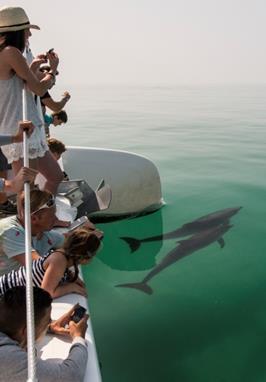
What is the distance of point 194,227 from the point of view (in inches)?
289

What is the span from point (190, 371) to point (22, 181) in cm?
218

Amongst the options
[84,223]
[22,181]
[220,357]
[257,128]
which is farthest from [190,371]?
[257,128]

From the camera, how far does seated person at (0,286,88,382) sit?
2156 mm

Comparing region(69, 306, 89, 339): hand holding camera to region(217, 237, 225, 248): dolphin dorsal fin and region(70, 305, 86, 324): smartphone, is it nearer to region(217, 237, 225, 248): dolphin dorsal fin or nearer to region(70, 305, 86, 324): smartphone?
region(70, 305, 86, 324): smartphone

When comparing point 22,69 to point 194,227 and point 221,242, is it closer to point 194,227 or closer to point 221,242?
point 221,242

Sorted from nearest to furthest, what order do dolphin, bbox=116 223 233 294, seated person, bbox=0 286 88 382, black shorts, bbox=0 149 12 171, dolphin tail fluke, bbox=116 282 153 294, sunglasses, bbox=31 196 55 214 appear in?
seated person, bbox=0 286 88 382
sunglasses, bbox=31 196 55 214
black shorts, bbox=0 149 12 171
dolphin tail fluke, bbox=116 282 153 294
dolphin, bbox=116 223 233 294

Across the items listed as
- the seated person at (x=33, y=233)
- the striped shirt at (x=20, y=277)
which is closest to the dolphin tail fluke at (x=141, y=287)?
the seated person at (x=33, y=233)

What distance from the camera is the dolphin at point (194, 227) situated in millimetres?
6883

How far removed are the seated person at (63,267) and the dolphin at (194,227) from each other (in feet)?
10.8

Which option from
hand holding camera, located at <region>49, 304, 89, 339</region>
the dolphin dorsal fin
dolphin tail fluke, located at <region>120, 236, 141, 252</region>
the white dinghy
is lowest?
dolphin tail fluke, located at <region>120, 236, 141, 252</region>

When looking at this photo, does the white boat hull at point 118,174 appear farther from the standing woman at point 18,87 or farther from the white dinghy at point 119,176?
the standing woman at point 18,87

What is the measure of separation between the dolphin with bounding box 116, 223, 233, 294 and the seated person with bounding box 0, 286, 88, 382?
2967mm

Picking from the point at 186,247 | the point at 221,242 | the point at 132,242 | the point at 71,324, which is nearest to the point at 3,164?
the point at 71,324

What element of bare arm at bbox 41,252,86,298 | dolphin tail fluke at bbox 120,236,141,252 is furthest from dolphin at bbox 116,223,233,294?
bare arm at bbox 41,252,86,298
